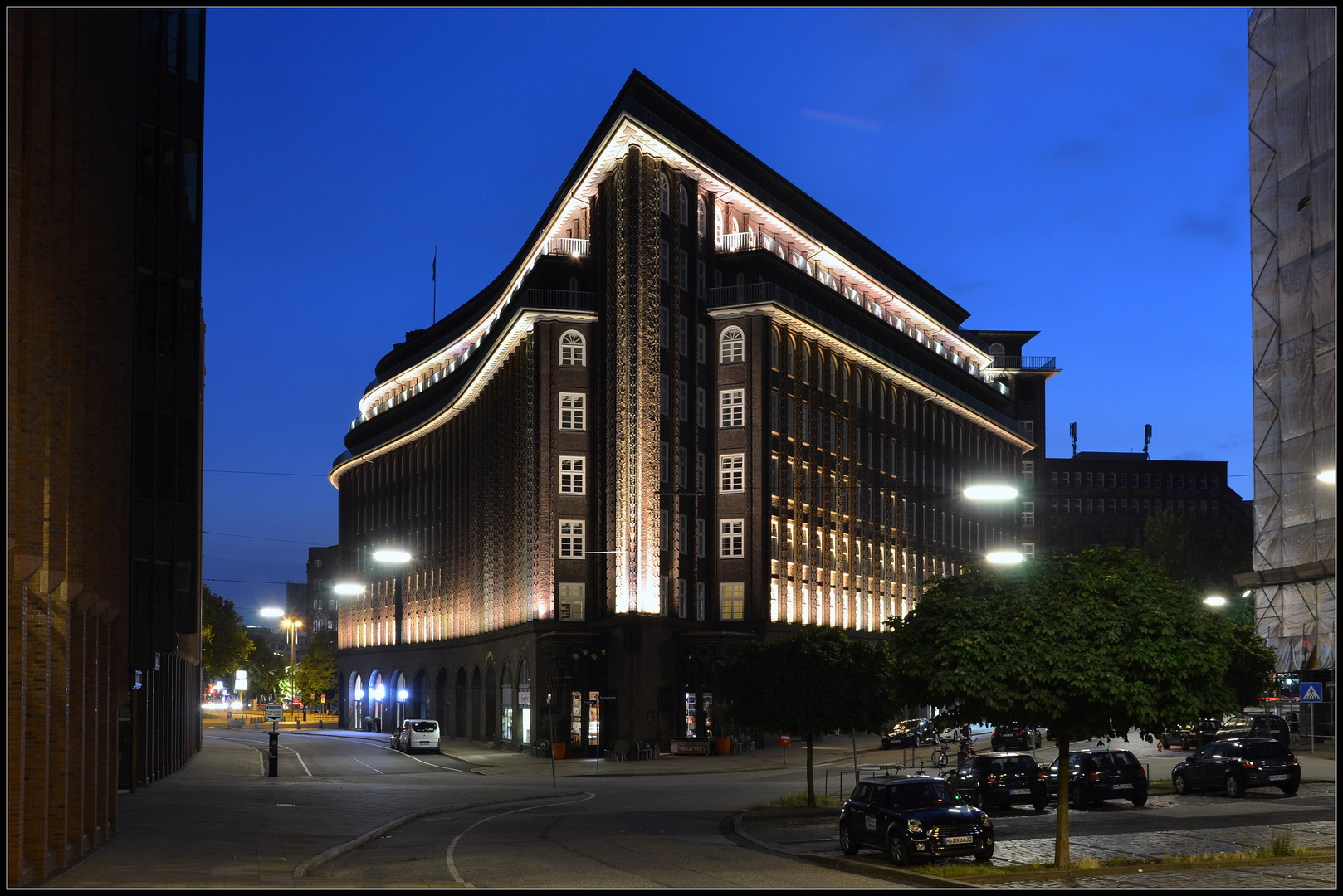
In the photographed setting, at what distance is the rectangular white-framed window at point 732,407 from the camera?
7525 cm

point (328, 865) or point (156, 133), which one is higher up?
point (156, 133)

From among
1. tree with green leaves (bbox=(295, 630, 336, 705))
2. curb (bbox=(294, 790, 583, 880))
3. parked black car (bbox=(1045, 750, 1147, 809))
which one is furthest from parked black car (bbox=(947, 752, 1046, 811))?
tree with green leaves (bbox=(295, 630, 336, 705))

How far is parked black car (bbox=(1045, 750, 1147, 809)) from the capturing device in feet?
120

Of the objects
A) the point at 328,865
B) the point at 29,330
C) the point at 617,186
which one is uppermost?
the point at 617,186

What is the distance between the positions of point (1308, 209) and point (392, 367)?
80.2m

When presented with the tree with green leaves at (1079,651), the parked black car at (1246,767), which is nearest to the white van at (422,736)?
the parked black car at (1246,767)

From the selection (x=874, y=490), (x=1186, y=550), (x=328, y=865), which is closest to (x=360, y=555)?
(x=874, y=490)

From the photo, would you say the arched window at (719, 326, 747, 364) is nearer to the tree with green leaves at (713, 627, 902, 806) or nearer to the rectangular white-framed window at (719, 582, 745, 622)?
the rectangular white-framed window at (719, 582, 745, 622)

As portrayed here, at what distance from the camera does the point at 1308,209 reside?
60844mm

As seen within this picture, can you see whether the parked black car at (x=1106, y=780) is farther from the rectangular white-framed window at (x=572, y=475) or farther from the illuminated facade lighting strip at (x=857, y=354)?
the illuminated facade lighting strip at (x=857, y=354)

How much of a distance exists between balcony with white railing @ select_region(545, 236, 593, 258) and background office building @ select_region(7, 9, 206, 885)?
3341 centimetres

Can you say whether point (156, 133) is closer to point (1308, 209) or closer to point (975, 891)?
point (975, 891)

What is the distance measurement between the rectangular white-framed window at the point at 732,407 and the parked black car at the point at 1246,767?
3929cm

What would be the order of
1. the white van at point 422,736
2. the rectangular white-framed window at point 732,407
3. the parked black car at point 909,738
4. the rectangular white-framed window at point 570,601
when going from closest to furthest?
1. the parked black car at point 909,738
2. the rectangular white-framed window at point 570,601
3. the white van at point 422,736
4. the rectangular white-framed window at point 732,407
